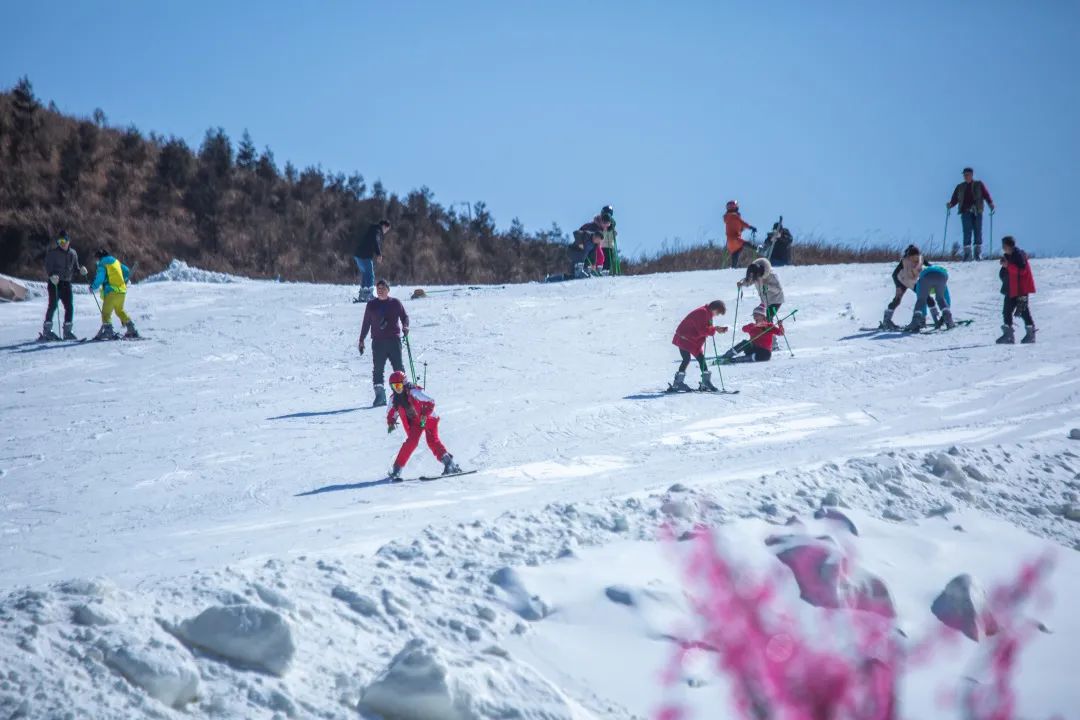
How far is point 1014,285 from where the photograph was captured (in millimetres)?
15227

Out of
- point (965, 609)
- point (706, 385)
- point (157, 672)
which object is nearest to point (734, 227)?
point (706, 385)

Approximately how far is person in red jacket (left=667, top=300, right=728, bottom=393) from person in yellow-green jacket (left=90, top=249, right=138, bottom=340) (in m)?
9.20

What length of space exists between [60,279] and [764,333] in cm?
1139

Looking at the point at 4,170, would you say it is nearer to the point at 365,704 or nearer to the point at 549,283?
the point at 549,283

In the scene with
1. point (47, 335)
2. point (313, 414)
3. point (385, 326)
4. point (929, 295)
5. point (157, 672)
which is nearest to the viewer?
point (157, 672)

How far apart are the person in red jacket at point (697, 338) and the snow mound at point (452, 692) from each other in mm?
8501

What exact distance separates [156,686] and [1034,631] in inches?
190

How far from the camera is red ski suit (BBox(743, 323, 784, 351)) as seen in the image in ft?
49.4

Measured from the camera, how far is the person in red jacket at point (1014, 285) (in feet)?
49.9

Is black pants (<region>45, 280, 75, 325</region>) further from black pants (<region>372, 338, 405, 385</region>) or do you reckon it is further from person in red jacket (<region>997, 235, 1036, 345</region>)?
person in red jacket (<region>997, 235, 1036, 345</region>)

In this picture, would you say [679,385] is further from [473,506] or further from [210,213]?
[210,213]

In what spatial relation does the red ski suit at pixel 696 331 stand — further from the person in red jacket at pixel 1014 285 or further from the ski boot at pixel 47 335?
the ski boot at pixel 47 335

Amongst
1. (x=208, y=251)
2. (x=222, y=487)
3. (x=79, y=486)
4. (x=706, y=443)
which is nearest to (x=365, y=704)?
(x=222, y=487)

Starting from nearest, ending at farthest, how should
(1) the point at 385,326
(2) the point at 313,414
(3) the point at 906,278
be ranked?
1. (2) the point at 313,414
2. (1) the point at 385,326
3. (3) the point at 906,278
